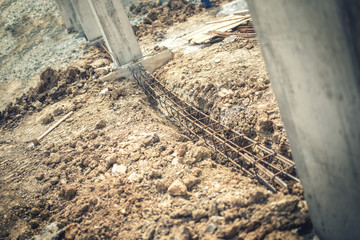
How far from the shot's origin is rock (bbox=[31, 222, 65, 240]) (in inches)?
129

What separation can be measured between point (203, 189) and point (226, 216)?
582mm

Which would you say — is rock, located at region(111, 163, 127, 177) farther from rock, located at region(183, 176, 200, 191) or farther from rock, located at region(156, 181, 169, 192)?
rock, located at region(183, 176, 200, 191)

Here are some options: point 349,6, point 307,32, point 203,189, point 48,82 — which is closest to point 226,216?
point 203,189

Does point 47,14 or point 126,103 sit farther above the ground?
point 47,14

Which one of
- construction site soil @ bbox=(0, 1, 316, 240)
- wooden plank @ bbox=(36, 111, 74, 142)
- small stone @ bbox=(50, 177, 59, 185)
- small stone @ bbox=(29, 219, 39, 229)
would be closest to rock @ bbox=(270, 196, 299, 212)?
construction site soil @ bbox=(0, 1, 316, 240)

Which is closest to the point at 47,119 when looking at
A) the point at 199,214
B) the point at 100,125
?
the point at 100,125

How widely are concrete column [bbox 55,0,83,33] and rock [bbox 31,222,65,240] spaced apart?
1469cm

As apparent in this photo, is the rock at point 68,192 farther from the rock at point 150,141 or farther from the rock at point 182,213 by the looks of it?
the rock at point 182,213

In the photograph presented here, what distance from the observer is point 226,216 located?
2.63 metres

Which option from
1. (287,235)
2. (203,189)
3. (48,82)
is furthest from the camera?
(48,82)

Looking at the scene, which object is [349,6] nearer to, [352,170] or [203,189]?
[352,170]

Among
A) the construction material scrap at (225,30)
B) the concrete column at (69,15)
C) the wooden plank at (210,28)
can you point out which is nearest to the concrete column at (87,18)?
the concrete column at (69,15)

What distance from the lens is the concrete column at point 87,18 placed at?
1175cm

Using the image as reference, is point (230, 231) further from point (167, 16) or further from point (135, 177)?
point (167, 16)
